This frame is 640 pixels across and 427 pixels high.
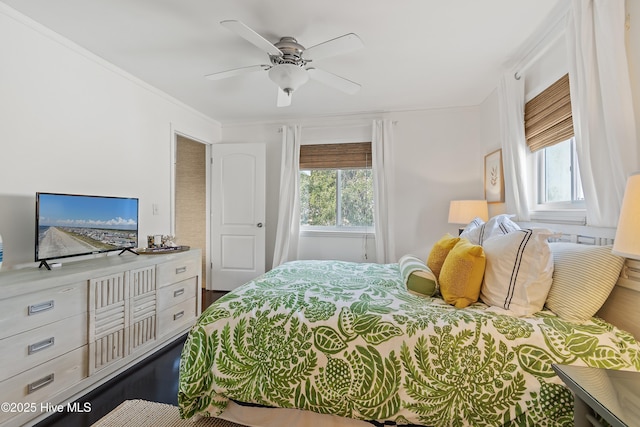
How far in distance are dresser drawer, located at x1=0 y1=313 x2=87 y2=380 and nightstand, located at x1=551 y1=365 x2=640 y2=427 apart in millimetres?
2458

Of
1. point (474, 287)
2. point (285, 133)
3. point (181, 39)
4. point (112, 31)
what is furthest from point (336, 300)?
point (285, 133)

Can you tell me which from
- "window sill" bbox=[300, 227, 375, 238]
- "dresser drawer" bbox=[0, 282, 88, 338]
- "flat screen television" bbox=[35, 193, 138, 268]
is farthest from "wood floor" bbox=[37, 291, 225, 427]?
"window sill" bbox=[300, 227, 375, 238]

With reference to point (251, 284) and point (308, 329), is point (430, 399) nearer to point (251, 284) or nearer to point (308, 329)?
point (308, 329)

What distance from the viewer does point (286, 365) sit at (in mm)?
1336

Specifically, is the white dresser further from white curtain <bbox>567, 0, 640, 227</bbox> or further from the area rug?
white curtain <bbox>567, 0, 640, 227</bbox>

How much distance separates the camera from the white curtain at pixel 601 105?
1.28 m

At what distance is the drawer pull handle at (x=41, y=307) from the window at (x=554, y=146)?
331cm

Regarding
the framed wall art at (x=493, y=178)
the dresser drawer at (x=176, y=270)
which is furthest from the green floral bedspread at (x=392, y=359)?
the framed wall art at (x=493, y=178)

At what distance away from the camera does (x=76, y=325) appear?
1752mm

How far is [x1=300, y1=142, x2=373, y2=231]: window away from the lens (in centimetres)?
382

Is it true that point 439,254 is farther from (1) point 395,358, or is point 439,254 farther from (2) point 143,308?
(2) point 143,308

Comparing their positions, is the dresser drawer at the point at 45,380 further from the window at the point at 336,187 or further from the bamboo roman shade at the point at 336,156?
the bamboo roman shade at the point at 336,156

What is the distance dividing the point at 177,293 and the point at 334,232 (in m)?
2.04

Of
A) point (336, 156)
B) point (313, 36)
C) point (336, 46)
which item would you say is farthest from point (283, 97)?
point (336, 156)
